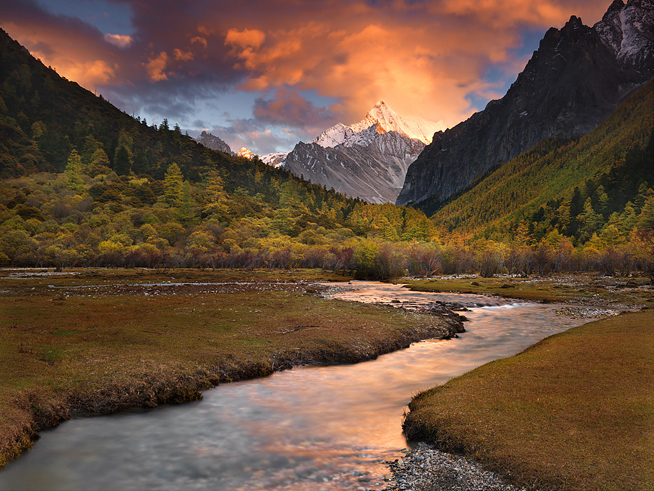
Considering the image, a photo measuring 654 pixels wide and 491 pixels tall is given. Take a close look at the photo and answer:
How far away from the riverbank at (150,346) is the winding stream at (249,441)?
44.4 inches

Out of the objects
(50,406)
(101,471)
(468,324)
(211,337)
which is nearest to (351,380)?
(211,337)

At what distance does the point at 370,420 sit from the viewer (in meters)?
18.8

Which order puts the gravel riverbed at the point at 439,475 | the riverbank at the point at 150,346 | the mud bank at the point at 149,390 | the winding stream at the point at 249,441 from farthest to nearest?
the riverbank at the point at 150,346, the mud bank at the point at 149,390, the winding stream at the point at 249,441, the gravel riverbed at the point at 439,475

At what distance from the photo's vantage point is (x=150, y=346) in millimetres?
26875

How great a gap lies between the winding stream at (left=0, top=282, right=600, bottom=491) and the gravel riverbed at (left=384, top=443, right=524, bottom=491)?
0.63 metres

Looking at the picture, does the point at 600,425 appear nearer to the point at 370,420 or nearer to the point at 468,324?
the point at 370,420

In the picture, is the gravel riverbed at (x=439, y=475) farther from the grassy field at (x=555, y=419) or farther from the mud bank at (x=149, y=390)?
the mud bank at (x=149, y=390)

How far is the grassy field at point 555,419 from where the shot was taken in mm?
11414

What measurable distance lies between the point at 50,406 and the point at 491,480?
19122 millimetres

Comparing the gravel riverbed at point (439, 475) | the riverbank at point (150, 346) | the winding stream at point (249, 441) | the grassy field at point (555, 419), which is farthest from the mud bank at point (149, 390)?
the gravel riverbed at point (439, 475)

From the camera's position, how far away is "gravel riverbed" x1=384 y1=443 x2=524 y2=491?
11.6 meters

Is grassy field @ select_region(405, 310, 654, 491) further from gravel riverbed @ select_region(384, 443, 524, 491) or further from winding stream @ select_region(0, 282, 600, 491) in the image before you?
winding stream @ select_region(0, 282, 600, 491)

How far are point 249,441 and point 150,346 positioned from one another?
14.0m

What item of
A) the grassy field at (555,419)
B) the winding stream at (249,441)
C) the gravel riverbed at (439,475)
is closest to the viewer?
the grassy field at (555,419)
